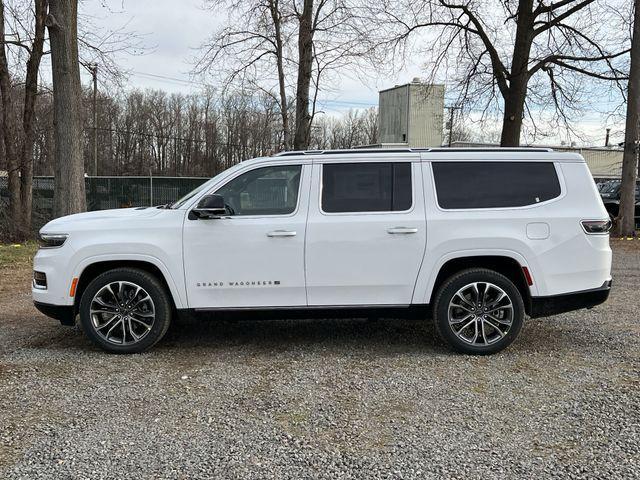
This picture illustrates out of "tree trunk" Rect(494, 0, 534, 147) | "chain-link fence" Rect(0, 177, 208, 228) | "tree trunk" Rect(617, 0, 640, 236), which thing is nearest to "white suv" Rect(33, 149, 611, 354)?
"tree trunk" Rect(494, 0, 534, 147)

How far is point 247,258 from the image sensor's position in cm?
504

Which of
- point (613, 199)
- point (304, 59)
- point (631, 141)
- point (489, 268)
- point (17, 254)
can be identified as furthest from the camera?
point (613, 199)

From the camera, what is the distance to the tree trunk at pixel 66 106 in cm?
1032

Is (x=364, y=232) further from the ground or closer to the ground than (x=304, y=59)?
closer to the ground

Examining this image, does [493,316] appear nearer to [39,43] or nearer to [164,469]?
[164,469]

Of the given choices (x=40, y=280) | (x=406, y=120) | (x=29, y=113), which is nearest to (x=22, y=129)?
(x=29, y=113)

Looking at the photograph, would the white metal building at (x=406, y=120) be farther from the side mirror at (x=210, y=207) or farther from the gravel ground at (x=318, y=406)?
the side mirror at (x=210, y=207)

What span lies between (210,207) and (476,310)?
8.54 feet

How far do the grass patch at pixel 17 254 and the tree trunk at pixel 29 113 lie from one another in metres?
2.03

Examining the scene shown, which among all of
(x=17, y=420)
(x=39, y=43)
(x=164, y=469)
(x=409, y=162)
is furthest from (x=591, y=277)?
(x=39, y=43)

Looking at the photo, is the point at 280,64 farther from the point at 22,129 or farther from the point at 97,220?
the point at 97,220

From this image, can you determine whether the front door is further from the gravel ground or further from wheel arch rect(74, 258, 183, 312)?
the gravel ground

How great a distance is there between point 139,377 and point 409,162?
120 inches

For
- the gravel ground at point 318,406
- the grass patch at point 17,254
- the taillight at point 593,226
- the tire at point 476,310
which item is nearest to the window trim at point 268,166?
the gravel ground at point 318,406
